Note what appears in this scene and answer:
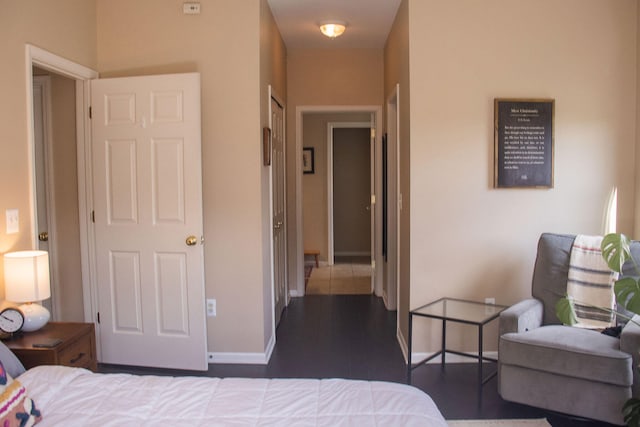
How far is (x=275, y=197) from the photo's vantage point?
4.36 metres

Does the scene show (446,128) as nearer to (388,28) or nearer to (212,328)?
(388,28)

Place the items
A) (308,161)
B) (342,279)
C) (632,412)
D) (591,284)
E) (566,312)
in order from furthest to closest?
(308,161), (342,279), (591,284), (566,312), (632,412)

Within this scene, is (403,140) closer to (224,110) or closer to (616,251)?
(224,110)

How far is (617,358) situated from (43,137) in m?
3.93

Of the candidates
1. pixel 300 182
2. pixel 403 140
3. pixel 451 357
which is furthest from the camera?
pixel 300 182

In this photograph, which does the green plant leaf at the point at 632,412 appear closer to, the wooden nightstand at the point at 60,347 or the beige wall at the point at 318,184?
the wooden nightstand at the point at 60,347

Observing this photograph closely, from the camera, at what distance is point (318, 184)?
748 cm

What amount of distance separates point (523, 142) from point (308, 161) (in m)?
4.42

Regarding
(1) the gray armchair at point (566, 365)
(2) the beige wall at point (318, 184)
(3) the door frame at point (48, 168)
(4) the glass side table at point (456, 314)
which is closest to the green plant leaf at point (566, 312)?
(1) the gray armchair at point (566, 365)

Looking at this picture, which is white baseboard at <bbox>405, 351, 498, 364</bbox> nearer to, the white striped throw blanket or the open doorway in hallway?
the white striped throw blanket

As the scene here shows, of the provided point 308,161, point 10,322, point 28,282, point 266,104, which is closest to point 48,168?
point 28,282

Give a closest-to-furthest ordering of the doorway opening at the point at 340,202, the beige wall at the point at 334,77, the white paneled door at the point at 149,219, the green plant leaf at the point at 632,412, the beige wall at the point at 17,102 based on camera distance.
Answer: the green plant leaf at the point at 632,412, the beige wall at the point at 17,102, the white paneled door at the point at 149,219, the beige wall at the point at 334,77, the doorway opening at the point at 340,202

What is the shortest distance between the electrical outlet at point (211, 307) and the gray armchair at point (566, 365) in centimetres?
196

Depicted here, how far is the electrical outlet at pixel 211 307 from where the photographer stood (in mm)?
3473
